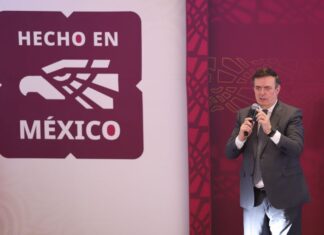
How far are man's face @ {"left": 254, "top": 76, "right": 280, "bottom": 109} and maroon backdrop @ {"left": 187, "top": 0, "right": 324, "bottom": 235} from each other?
87 centimetres

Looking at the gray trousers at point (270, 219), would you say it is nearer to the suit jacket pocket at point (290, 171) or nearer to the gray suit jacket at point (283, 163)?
the gray suit jacket at point (283, 163)

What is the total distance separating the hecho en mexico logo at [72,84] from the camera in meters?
3.22

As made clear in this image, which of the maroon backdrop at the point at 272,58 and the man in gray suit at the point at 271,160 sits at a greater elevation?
the maroon backdrop at the point at 272,58

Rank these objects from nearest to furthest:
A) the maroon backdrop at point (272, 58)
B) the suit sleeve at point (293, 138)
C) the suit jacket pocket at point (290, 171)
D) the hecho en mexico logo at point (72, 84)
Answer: the suit sleeve at point (293, 138) < the suit jacket pocket at point (290, 171) < the maroon backdrop at point (272, 58) < the hecho en mexico logo at point (72, 84)

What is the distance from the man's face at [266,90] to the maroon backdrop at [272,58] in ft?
2.85

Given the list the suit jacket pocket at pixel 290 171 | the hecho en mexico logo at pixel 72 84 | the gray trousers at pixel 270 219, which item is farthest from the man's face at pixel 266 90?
the hecho en mexico logo at pixel 72 84

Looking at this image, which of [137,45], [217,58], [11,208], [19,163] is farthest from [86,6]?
[11,208]

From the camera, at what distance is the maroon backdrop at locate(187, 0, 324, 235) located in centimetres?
311

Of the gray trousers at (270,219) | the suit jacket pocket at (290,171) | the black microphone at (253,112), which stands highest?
the black microphone at (253,112)

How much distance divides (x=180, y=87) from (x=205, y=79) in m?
0.24

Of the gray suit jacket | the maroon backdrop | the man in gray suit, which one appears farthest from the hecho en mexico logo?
the gray suit jacket

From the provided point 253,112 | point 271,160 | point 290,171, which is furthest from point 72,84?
point 290,171

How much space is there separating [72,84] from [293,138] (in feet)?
6.43

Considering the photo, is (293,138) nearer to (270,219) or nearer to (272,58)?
(270,219)
